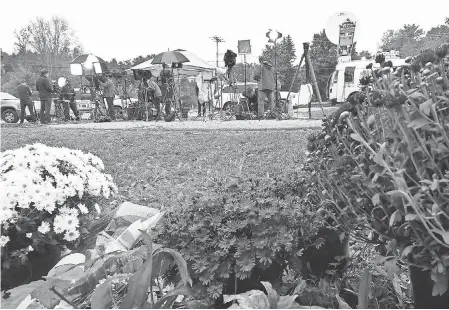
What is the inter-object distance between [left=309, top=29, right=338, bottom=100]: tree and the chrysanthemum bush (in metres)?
45.2

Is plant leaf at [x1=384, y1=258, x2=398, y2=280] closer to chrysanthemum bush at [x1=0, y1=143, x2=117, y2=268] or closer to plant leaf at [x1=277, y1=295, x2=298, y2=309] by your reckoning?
plant leaf at [x1=277, y1=295, x2=298, y2=309]

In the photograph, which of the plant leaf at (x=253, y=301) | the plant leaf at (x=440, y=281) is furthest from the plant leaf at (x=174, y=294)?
the plant leaf at (x=440, y=281)

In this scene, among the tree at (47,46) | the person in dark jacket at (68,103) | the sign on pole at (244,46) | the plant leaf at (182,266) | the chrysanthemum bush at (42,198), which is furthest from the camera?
the tree at (47,46)

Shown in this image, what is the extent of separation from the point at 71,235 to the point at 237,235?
3.45 feet

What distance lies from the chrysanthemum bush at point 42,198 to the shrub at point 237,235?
73cm

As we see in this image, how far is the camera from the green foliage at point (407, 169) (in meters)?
1.27

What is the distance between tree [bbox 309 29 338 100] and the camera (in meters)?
46.9

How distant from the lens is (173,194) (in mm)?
3654

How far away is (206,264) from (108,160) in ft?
12.8

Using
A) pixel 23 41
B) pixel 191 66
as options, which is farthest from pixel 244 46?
pixel 23 41

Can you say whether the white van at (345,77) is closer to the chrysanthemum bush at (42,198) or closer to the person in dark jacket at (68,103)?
the person in dark jacket at (68,103)

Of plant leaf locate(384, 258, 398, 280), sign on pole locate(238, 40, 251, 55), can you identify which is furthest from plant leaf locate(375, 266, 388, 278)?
sign on pole locate(238, 40, 251, 55)

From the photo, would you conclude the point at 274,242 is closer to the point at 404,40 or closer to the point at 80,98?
the point at 80,98

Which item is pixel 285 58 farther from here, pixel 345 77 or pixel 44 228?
pixel 44 228
